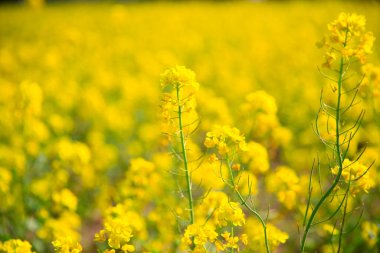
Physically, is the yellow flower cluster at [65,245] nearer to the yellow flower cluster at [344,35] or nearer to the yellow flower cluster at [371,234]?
the yellow flower cluster at [344,35]

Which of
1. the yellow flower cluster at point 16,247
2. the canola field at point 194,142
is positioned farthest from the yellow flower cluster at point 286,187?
the yellow flower cluster at point 16,247

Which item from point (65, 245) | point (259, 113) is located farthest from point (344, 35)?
point (65, 245)

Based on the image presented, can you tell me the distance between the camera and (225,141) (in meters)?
1.67

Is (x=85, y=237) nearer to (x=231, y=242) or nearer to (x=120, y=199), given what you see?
(x=120, y=199)

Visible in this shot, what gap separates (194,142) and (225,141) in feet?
8.66

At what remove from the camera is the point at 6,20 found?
1209 cm

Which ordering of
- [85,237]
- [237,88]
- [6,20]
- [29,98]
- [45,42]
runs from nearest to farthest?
[29,98] → [85,237] → [237,88] → [45,42] → [6,20]

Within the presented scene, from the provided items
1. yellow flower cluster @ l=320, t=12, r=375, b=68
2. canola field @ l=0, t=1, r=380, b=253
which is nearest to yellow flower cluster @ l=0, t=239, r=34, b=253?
canola field @ l=0, t=1, r=380, b=253

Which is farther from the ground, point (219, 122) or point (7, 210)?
point (219, 122)

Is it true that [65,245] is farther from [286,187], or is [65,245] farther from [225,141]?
[286,187]

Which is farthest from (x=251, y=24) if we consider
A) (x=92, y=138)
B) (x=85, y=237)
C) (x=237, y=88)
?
(x=85, y=237)

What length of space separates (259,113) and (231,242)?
3.81 ft

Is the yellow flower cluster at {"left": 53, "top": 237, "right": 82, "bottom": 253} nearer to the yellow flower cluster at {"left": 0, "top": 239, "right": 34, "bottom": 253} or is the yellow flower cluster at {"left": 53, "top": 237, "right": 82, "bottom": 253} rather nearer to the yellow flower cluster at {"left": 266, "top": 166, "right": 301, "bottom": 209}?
the yellow flower cluster at {"left": 0, "top": 239, "right": 34, "bottom": 253}

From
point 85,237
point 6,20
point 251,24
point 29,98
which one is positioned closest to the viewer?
point 29,98
